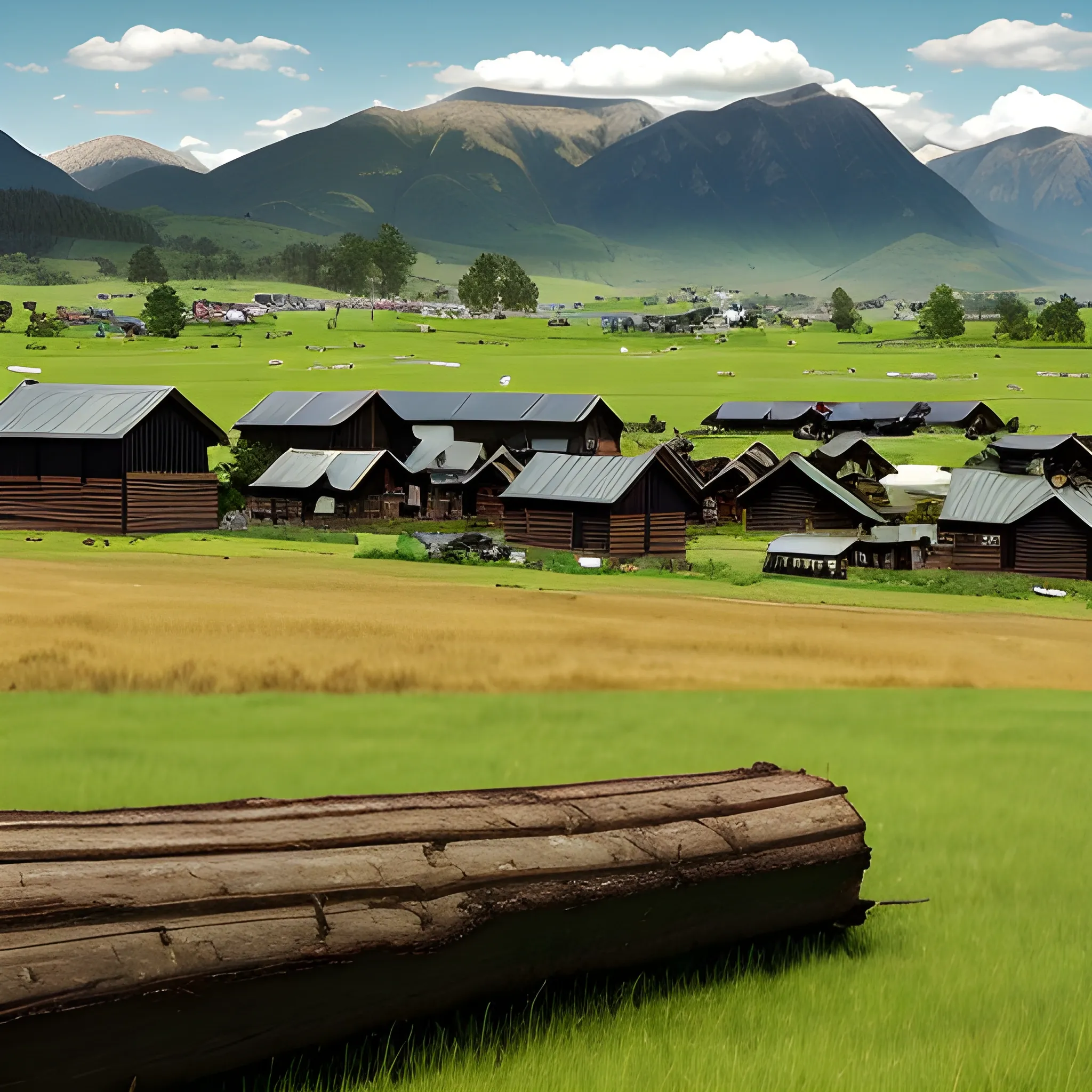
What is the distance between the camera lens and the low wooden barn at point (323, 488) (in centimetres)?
6850

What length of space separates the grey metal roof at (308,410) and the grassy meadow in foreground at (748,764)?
60.1 meters

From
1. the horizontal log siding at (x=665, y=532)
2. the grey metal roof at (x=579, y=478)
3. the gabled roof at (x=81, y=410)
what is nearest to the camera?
the gabled roof at (x=81, y=410)

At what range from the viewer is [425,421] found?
3327 inches

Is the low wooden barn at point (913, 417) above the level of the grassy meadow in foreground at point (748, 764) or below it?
above

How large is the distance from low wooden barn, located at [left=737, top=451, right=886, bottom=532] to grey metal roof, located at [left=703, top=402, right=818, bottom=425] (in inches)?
1445

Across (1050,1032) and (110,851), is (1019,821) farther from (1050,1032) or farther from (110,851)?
(110,851)

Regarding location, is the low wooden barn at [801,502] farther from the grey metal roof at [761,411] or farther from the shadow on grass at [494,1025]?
the shadow on grass at [494,1025]

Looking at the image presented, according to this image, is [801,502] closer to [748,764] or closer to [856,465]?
[856,465]

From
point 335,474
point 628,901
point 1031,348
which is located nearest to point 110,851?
point 628,901

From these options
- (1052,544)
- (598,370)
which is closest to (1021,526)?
(1052,544)

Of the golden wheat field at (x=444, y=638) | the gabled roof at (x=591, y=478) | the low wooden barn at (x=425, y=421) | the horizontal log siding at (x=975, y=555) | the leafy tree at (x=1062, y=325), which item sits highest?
the leafy tree at (x=1062, y=325)

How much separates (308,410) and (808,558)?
36005 mm

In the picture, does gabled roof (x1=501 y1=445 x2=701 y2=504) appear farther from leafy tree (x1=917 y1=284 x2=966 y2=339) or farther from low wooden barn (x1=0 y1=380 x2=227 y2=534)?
leafy tree (x1=917 y1=284 x2=966 y2=339)

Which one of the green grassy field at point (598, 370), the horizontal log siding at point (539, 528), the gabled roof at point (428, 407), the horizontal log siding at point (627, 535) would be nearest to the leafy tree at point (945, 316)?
the green grassy field at point (598, 370)
